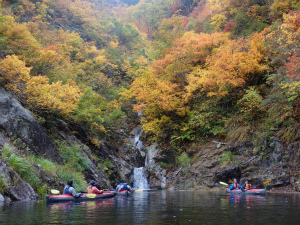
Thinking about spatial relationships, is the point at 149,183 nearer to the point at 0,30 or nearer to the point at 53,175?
the point at 53,175

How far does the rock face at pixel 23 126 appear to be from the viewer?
555 inches

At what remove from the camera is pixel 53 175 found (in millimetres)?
13117

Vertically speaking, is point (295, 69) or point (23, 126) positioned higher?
point (295, 69)

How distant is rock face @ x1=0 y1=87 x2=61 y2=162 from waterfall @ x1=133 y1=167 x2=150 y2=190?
10.2 meters

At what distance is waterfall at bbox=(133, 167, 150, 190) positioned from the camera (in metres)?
24.3

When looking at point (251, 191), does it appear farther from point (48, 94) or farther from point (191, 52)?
point (191, 52)

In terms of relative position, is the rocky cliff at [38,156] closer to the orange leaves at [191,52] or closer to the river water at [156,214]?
the river water at [156,214]

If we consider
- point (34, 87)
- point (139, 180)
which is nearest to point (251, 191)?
point (139, 180)

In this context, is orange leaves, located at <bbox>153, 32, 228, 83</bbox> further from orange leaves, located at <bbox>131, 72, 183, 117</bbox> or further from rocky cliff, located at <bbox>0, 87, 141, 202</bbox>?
rocky cliff, located at <bbox>0, 87, 141, 202</bbox>

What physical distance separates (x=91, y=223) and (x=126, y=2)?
3244 inches

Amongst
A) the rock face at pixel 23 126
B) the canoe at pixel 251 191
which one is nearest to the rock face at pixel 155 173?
the canoe at pixel 251 191

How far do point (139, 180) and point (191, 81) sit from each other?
10279 millimetres

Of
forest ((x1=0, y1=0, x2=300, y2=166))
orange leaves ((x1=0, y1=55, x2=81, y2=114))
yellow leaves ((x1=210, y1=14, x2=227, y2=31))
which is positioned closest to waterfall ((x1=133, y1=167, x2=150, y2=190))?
forest ((x1=0, y1=0, x2=300, y2=166))

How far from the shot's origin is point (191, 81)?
22.4 metres
